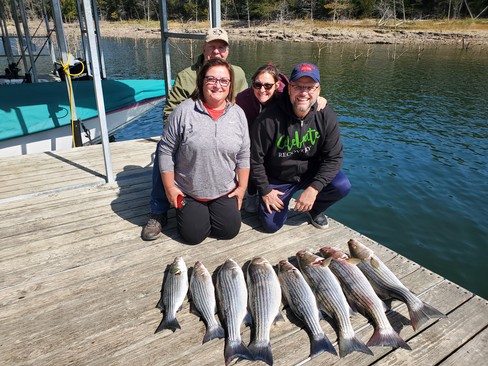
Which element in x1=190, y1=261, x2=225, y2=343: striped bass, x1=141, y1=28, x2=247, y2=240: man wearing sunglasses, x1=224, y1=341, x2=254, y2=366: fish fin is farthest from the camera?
x1=141, y1=28, x2=247, y2=240: man wearing sunglasses

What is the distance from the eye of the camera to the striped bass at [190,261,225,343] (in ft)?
8.48

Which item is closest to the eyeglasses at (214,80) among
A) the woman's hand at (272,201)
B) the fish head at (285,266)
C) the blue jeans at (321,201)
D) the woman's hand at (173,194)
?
the woman's hand at (173,194)

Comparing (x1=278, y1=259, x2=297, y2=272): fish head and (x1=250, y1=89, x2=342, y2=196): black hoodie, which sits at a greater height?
(x1=250, y1=89, x2=342, y2=196): black hoodie

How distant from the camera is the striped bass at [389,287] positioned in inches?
106

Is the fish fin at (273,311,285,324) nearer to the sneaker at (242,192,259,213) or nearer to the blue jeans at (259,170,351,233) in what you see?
the blue jeans at (259,170,351,233)

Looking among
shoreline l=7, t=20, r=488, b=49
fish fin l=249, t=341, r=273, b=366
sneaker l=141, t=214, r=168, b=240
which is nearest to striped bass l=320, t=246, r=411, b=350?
fish fin l=249, t=341, r=273, b=366

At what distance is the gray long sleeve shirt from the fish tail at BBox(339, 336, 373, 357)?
1.88 meters

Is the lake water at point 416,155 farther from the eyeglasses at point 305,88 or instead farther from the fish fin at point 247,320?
the eyeglasses at point 305,88

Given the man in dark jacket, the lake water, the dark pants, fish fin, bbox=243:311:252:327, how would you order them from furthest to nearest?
the lake water < the man in dark jacket < the dark pants < fish fin, bbox=243:311:252:327

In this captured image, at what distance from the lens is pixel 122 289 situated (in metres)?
3.04

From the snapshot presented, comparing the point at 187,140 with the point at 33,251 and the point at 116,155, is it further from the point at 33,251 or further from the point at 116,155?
the point at 116,155

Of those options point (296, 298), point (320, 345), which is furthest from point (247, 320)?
point (320, 345)

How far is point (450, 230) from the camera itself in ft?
22.5

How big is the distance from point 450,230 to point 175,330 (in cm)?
634
